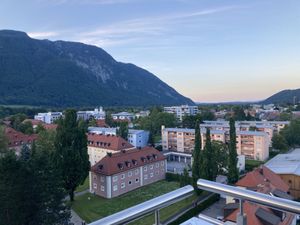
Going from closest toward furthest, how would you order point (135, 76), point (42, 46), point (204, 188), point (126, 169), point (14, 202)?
point (204, 188), point (14, 202), point (126, 169), point (42, 46), point (135, 76)

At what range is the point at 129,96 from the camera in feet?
539

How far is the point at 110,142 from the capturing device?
28969 mm

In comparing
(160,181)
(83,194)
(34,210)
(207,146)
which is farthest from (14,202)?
(160,181)

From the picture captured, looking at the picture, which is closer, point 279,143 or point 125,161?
point 125,161

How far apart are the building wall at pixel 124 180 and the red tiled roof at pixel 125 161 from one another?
311mm

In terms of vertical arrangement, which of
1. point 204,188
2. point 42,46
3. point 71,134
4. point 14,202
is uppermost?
point 42,46

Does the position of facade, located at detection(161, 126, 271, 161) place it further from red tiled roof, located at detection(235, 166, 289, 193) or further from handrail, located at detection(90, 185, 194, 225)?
handrail, located at detection(90, 185, 194, 225)

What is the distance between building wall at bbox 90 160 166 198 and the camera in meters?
20.2

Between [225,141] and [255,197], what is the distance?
35.0m

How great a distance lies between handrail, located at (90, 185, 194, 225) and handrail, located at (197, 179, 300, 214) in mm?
150

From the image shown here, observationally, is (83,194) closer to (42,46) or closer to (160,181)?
(160,181)

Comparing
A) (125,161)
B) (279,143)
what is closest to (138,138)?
(125,161)

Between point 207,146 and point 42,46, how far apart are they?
156 m

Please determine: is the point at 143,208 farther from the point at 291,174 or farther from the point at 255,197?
the point at 291,174
